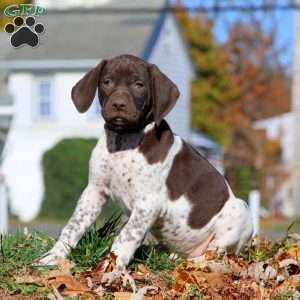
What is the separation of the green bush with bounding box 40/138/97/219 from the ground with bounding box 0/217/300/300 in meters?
24.0

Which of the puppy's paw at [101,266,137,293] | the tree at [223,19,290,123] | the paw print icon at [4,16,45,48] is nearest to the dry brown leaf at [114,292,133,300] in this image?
the puppy's paw at [101,266,137,293]

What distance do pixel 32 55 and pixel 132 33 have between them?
3.71 m

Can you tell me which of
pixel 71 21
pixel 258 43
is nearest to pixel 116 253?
pixel 71 21

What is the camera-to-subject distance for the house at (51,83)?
107 feet

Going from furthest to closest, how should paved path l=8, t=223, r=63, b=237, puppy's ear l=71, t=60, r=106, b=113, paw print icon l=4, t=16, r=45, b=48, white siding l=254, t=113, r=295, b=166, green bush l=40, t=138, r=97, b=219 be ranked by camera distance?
1. white siding l=254, t=113, r=295, b=166
2. green bush l=40, t=138, r=97, b=219
3. paw print icon l=4, t=16, r=45, b=48
4. paved path l=8, t=223, r=63, b=237
5. puppy's ear l=71, t=60, r=106, b=113

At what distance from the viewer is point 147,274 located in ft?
20.0

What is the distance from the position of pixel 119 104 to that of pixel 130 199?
2.35 ft

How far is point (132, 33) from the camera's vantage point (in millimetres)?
33688

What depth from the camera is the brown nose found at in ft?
19.9

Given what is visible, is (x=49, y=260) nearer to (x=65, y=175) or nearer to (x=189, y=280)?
(x=189, y=280)

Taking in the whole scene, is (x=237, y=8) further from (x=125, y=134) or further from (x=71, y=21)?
(x=125, y=134)

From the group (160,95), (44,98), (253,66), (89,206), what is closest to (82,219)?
(89,206)

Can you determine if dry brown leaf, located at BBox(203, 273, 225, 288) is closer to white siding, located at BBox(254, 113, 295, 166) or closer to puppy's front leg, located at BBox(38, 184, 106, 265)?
puppy's front leg, located at BBox(38, 184, 106, 265)

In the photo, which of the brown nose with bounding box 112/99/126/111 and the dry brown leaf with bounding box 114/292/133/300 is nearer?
the dry brown leaf with bounding box 114/292/133/300
